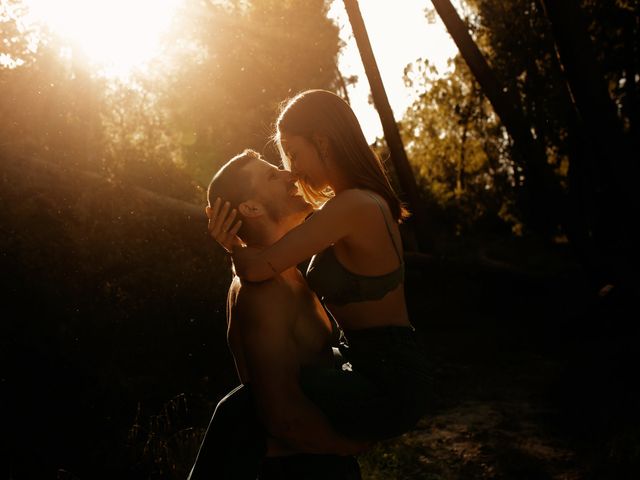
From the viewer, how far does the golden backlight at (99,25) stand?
15.7 m

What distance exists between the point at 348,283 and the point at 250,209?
0.58 meters

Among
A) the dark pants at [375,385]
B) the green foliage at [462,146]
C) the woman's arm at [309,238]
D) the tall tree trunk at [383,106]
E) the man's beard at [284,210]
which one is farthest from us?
the green foliage at [462,146]

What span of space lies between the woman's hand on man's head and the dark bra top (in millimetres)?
410

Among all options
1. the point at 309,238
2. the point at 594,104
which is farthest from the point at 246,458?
the point at 594,104

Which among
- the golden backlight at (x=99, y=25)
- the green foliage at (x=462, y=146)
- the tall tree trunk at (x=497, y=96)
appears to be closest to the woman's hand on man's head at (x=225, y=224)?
the tall tree trunk at (x=497, y=96)

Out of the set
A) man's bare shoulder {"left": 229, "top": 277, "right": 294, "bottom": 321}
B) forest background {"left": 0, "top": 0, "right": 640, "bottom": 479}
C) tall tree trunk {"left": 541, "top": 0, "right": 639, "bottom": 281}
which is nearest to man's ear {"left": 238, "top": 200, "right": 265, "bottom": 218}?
man's bare shoulder {"left": 229, "top": 277, "right": 294, "bottom": 321}

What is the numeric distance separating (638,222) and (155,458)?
6496mm

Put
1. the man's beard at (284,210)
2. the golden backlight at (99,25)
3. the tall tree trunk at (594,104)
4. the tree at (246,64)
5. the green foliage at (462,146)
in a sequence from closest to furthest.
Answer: the man's beard at (284,210) → the tall tree trunk at (594,104) → the golden backlight at (99,25) → the green foliage at (462,146) → the tree at (246,64)

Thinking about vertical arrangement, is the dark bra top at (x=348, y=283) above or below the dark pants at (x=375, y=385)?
above

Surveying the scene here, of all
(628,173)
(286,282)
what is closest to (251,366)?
(286,282)

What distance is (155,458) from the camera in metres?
6.88

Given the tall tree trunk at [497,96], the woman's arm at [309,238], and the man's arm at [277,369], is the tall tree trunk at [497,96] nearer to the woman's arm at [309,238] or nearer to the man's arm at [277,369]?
the woman's arm at [309,238]

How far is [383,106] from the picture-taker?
13.1 meters

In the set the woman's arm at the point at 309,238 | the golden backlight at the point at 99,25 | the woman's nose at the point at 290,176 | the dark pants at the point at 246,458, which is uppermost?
the golden backlight at the point at 99,25
